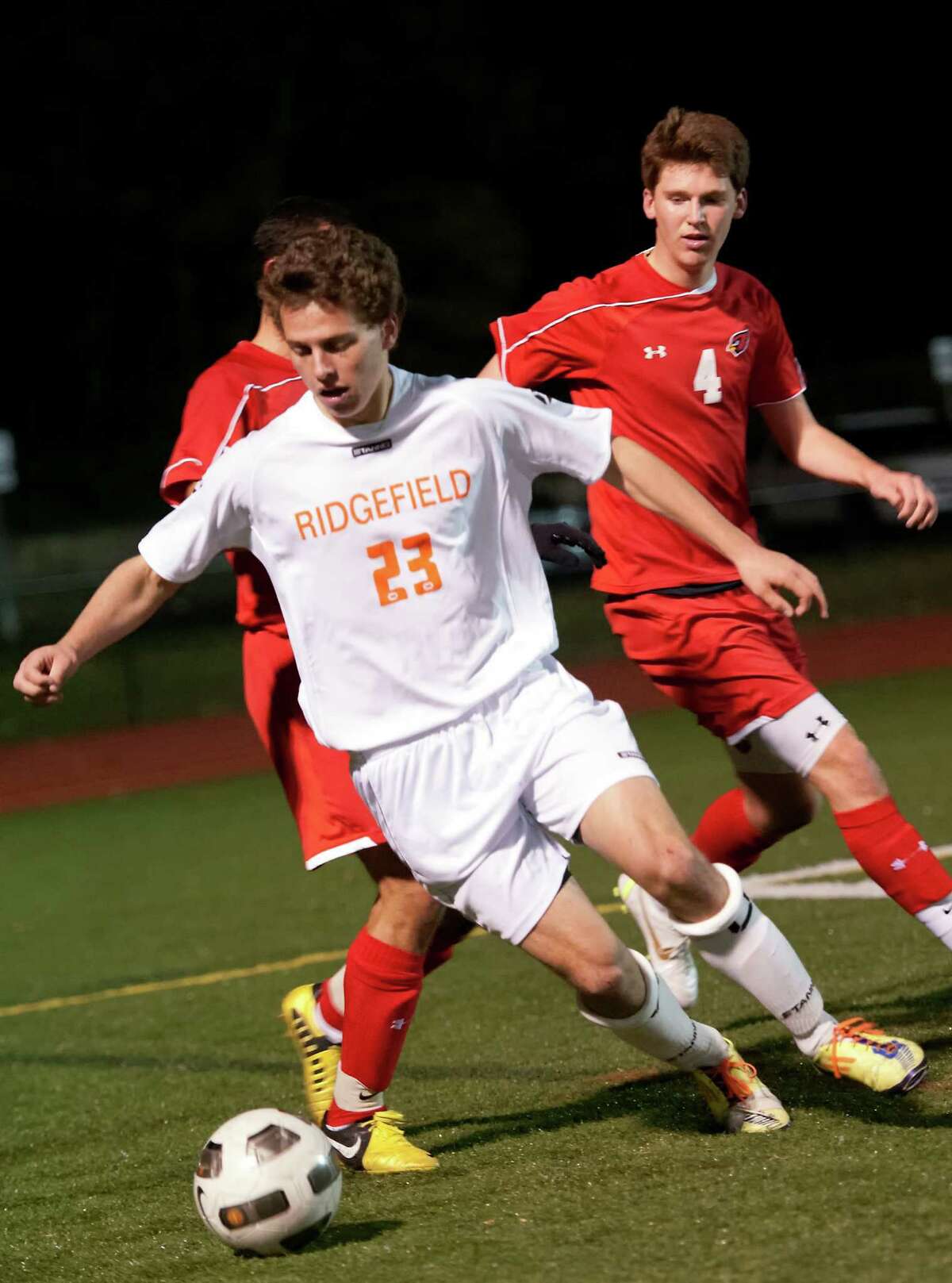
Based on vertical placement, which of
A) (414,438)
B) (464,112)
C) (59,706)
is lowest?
(59,706)

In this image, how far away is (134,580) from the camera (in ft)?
13.0

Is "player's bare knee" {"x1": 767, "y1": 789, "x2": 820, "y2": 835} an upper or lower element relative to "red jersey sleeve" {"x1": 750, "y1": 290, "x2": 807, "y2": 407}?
lower

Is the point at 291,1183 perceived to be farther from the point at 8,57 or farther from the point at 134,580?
the point at 8,57

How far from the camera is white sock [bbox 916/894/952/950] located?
4.43 metres

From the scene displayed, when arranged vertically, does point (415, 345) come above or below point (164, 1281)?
below

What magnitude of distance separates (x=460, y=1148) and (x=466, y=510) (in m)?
1.48

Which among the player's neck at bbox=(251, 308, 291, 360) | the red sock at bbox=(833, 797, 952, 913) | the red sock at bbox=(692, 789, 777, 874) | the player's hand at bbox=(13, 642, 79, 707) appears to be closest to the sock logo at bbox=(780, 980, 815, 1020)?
the red sock at bbox=(833, 797, 952, 913)

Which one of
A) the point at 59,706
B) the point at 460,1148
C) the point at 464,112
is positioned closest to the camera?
the point at 460,1148

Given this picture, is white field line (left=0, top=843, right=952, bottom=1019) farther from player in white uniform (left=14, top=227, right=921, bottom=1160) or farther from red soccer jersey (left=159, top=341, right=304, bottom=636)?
player in white uniform (left=14, top=227, right=921, bottom=1160)

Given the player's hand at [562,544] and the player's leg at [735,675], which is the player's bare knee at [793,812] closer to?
the player's leg at [735,675]

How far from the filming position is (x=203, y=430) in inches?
175

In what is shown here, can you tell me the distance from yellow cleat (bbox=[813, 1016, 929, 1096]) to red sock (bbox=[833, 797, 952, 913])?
1.09 feet

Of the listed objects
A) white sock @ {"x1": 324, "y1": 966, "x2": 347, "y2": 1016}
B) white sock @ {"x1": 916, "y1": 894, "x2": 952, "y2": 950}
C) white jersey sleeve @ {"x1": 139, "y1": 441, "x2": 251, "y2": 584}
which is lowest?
white sock @ {"x1": 324, "y1": 966, "x2": 347, "y2": 1016}

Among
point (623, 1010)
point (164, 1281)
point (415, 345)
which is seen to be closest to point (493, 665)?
point (623, 1010)
